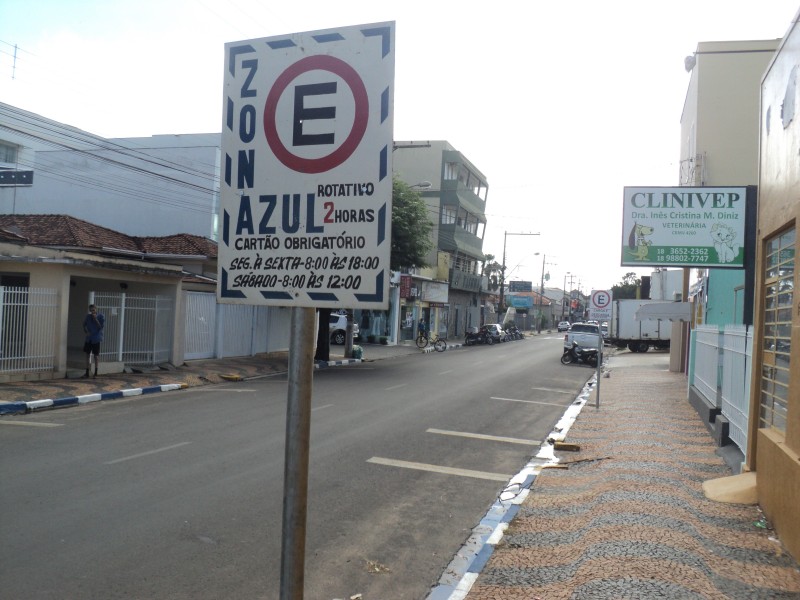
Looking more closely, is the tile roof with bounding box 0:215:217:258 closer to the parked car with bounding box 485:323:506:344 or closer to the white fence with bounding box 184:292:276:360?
the white fence with bounding box 184:292:276:360

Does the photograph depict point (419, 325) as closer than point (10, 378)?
No

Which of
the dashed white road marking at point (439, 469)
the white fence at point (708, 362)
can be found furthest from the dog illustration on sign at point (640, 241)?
the dashed white road marking at point (439, 469)

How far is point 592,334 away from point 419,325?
1524 cm

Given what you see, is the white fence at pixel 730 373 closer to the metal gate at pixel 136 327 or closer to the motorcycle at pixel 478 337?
the metal gate at pixel 136 327

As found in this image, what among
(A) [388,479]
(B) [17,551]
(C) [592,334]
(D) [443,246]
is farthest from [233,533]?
(D) [443,246]

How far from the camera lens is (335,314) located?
35375 mm

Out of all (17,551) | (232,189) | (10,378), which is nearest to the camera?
(232,189)

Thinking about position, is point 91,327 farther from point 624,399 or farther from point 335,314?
point 335,314

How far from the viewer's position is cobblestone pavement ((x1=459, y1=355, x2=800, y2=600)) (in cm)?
470

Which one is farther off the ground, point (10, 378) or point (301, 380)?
point (301, 380)

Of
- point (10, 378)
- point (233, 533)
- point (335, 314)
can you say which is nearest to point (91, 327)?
point (10, 378)

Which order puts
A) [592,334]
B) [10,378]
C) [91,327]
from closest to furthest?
[10,378]
[91,327]
[592,334]

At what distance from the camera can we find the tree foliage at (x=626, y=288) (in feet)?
280

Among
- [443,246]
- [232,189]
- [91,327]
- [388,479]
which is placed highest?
[443,246]
